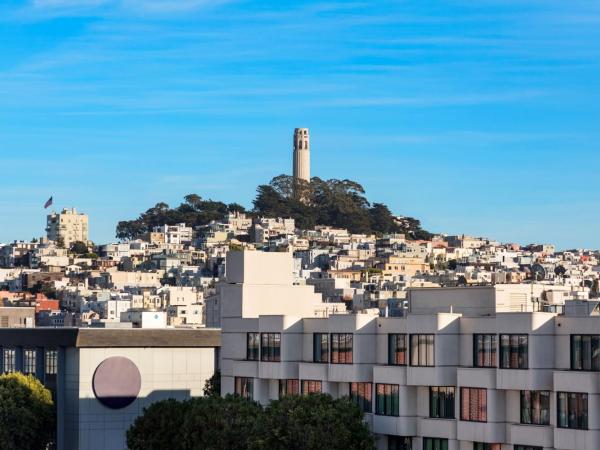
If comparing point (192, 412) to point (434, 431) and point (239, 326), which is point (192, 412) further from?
point (434, 431)

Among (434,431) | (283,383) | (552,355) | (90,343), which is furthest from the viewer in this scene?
(90,343)

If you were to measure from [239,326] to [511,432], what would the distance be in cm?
1827

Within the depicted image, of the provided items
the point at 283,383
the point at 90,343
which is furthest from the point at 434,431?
the point at 90,343

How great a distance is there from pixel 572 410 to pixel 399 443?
32.3 feet

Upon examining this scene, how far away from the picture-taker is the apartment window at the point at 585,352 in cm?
6100

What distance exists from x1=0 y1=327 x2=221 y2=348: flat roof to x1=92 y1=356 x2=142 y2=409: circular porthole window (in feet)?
3.43

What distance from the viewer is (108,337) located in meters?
93.8

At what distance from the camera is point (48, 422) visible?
93.8 meters

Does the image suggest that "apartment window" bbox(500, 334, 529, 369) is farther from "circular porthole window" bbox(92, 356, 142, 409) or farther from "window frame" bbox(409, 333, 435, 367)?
"circular porthole window" bbox(92, 356, 142, 409)

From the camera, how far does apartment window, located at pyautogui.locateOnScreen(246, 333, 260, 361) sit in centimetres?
7688

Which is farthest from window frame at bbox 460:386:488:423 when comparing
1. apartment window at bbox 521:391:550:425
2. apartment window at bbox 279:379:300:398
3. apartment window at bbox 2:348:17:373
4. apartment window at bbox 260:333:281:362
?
apartment window at bbox 2:348:17:373

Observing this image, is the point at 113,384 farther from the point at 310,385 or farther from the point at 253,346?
the point at 310,385

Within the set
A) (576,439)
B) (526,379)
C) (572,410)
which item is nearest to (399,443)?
(526,379)

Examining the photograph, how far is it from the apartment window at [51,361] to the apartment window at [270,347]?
898 inches
